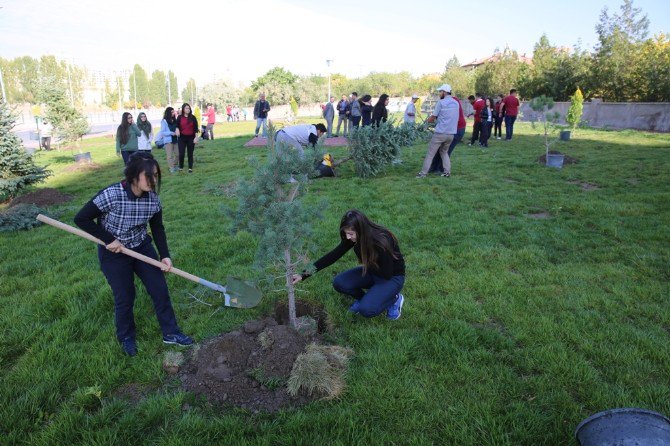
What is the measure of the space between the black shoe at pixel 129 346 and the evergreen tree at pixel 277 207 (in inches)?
51.7

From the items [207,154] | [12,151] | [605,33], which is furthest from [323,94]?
[12,151]

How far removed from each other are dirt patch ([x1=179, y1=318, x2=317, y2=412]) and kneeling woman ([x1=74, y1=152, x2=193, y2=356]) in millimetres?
469

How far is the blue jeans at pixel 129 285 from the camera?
3203mm

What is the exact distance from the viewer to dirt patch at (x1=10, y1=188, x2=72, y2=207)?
8120 mm

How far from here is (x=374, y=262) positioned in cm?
366

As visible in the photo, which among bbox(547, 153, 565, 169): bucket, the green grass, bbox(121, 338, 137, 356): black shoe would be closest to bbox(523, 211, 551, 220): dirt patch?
the green grass

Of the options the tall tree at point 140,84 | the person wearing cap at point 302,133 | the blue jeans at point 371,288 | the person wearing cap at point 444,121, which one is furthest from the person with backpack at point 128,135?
the tall tree at point 140,84

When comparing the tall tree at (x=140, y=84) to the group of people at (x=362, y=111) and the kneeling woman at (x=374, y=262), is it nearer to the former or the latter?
the group of people at (x=362, y=111)

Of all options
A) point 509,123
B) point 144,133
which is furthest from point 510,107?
point 144,133

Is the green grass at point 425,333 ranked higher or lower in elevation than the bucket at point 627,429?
lower

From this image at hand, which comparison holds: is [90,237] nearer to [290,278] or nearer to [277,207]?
[277,207]

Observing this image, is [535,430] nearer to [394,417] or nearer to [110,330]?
[394,417]

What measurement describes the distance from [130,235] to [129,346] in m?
0.91

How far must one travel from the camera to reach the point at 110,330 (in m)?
3.60
